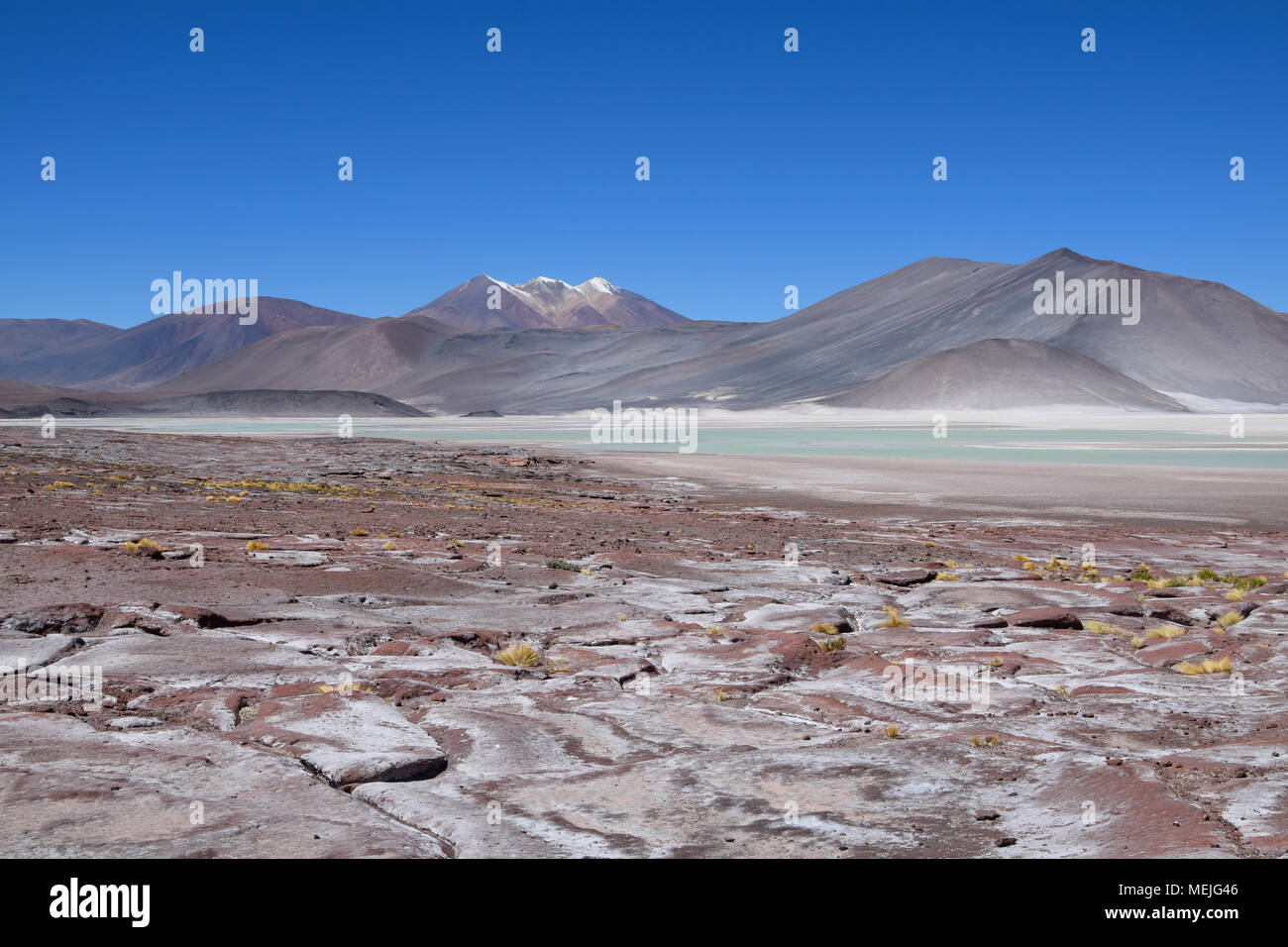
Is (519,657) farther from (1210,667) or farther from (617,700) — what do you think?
(1210,667)

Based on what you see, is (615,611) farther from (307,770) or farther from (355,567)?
(307,770)

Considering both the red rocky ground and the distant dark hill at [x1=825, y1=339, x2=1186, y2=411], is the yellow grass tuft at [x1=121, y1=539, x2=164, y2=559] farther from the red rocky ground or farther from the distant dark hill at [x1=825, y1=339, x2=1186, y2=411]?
the distant dark hill at [x1=825, y1=339, x2=1186, y2=411]

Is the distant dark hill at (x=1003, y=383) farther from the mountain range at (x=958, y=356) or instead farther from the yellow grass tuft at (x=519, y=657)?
A: the yellow grass tuft at (x=519, y=657)

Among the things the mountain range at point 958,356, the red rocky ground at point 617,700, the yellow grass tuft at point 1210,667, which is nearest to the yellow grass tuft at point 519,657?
the red rocky ground at point 617,700

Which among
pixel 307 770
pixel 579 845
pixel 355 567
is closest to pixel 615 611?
pixel 355 567

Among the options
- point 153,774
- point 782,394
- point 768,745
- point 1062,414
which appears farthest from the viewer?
point 782,394

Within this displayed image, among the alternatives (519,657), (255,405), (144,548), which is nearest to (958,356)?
(255,405)
